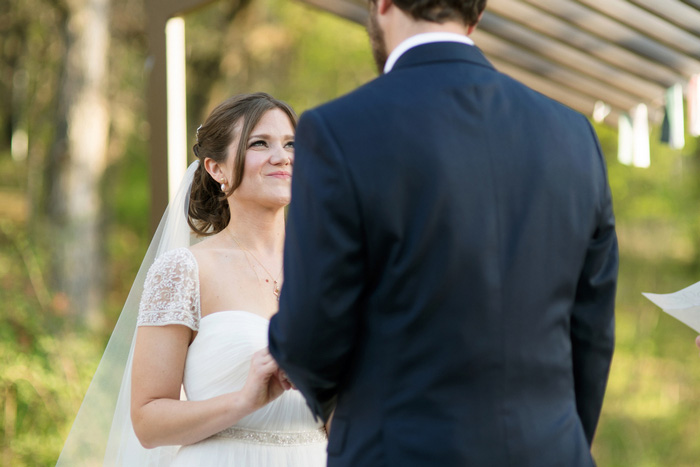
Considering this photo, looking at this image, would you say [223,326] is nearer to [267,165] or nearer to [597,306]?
[267,165]

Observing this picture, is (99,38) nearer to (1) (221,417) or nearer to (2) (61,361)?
(2) (61,361)

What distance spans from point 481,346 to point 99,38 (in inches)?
417

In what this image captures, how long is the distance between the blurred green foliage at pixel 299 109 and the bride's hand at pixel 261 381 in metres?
5.07

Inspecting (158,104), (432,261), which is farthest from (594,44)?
(432,261)

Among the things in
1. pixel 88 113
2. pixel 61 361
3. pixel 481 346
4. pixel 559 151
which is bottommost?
pixel 61 361

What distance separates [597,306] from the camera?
1.75 metres

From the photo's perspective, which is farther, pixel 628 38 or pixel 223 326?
pixel 628 38

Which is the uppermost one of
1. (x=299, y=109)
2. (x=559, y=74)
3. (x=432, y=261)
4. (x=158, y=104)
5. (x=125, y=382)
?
(x=432, y=261)

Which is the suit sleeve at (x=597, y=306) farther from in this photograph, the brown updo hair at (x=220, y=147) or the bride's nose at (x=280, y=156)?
the brown updo hair at (x=220, y=147)

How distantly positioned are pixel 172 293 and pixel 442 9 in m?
1.29

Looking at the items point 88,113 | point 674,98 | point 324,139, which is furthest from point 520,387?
point 88,113

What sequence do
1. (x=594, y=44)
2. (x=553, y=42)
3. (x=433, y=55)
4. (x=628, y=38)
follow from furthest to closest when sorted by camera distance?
(x=553, y=42), (x=594, y=44), (x=628, y=38), (x=433, y=55)

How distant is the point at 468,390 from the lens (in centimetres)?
156

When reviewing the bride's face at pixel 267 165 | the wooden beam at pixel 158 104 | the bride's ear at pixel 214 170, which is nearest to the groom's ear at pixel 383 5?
the bride's face at pixel 267 165
